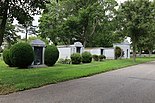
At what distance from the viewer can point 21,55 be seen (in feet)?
71.1

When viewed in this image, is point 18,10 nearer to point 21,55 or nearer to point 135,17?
point 21,55

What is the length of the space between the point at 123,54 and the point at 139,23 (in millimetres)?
15995

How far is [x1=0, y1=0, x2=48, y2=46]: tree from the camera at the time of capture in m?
11.0

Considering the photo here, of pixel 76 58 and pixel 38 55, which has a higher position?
pixel 38 55

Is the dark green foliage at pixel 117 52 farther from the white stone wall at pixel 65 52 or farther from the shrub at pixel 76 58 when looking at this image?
the shrub at pixel 76 58

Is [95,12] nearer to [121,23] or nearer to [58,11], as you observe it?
[58,11]

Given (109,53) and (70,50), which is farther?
(109,53)

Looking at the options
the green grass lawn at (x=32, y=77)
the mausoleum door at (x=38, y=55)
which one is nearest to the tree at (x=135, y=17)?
the mausoleum door at (x=38, y=55)

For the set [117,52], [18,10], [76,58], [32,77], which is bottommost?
[32,77]

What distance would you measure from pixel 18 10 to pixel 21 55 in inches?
421

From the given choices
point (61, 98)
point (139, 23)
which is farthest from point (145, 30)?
point (61, 98)

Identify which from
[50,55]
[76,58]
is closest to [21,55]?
[50,55]

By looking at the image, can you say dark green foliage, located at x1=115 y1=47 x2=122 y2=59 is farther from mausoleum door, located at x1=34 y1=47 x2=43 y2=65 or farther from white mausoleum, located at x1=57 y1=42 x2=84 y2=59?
mausoleum door, located at x1=34 y1=47 x2=43 y2=65

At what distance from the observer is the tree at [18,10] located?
1099 centimetres
